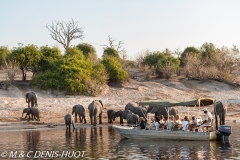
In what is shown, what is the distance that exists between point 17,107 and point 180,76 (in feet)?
85.4

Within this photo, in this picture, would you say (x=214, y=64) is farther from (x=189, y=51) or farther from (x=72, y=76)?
(x=72, y=76)

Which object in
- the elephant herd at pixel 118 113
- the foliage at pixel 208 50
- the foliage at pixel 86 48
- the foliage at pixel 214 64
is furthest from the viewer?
the foliage at pixel 86 48

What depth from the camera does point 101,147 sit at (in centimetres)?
2144

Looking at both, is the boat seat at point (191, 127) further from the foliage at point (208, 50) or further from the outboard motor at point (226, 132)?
the foliage at point (208, 50)

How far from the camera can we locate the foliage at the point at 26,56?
157 feet

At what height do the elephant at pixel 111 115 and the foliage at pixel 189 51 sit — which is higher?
the foliage at pixel 189 51

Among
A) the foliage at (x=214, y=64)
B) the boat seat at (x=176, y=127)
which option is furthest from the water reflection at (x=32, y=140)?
the foliage at (x=214, y=64)

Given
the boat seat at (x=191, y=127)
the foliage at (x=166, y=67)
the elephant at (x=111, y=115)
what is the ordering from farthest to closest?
the foliage at (x=166, y=67)
the elephant at (x=111, y=115)
the boat seat at (x=191, y=127)

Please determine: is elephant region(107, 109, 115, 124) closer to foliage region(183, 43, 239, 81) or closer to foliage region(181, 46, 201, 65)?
foliage region(183, 43, 239, 81)

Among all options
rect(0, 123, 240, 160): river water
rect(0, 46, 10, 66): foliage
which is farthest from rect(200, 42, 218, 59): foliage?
rect(0, 123, 240, 160): river water

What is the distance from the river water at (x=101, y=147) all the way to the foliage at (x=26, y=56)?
21499 mm

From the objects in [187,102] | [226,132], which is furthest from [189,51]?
[226,132]

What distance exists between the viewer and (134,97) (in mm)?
44156

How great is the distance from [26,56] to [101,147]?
28.9 meters
